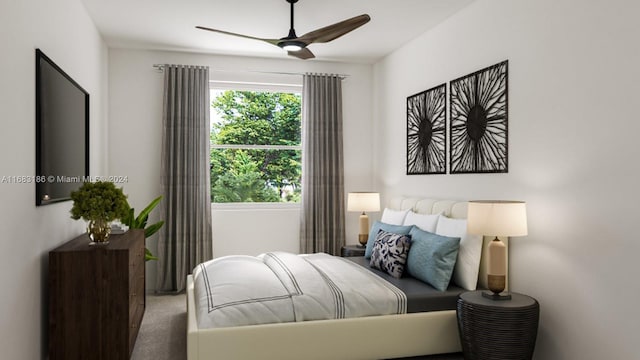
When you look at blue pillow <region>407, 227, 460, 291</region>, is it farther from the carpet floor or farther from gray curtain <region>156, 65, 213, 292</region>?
gray curtain <region>156, 65, 213, 292</region>

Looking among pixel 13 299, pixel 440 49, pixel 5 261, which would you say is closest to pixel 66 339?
pixel 13 299

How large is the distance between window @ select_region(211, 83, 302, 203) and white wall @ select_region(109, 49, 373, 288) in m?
0.19

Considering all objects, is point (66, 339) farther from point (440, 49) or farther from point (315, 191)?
point (440, 49)

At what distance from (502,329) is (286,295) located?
51.7 inches

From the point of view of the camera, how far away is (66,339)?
291 cm

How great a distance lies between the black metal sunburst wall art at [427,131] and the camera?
176 inches

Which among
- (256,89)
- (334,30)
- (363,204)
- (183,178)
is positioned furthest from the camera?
(256,89)

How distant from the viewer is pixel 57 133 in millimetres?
3184

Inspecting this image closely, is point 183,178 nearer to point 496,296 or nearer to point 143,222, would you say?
point 143,222

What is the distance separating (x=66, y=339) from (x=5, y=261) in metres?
0.79

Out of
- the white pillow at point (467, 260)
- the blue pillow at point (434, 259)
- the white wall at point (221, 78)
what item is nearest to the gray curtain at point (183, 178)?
the white wall at point (221, 78)

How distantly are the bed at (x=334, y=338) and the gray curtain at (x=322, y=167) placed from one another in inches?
97.9

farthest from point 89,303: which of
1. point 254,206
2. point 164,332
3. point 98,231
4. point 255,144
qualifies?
point 255,144

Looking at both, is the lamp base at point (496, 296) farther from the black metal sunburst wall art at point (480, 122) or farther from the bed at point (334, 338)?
the black metal sunburst wall art at point (480, 122)
